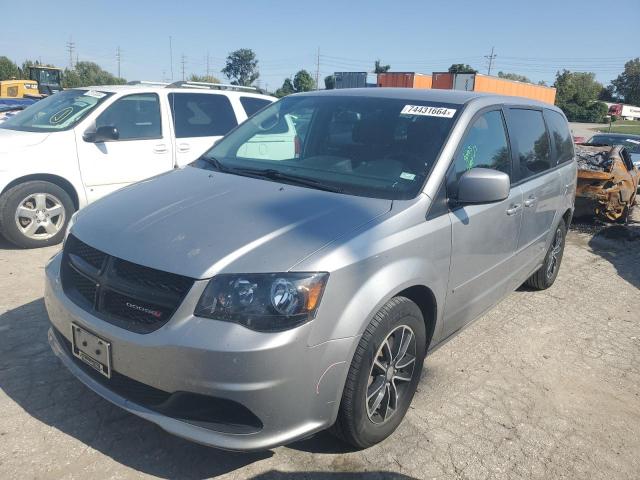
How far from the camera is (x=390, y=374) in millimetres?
2740

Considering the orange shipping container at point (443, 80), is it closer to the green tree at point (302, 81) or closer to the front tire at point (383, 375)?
the front tire at point (383, 375)

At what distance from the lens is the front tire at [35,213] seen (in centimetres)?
558

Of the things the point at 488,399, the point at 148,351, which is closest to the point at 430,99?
the point at 488,399

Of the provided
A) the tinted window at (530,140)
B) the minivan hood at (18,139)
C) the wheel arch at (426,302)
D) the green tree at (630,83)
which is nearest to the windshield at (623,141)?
the tinted window at (530,140)

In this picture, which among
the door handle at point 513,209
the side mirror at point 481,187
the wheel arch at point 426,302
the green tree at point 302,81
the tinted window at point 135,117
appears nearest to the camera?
the wheel arch at point 426,302

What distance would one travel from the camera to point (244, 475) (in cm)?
253

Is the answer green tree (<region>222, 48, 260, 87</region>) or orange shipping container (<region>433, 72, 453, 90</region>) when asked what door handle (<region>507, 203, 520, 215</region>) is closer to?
orange shipping container (<region>433, 72, 453, 90</region>)

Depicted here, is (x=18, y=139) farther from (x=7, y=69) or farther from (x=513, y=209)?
(x=7, y=69)

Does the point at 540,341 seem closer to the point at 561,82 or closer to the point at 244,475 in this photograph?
the point at 244,475

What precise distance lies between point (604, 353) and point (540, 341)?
1.58 feet

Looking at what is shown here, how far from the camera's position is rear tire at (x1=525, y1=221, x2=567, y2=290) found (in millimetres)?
5191

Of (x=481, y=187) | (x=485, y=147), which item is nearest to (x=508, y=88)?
(x=485, y=147)

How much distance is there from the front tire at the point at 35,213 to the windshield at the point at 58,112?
2.45 ft

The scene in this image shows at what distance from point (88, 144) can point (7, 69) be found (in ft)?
229
